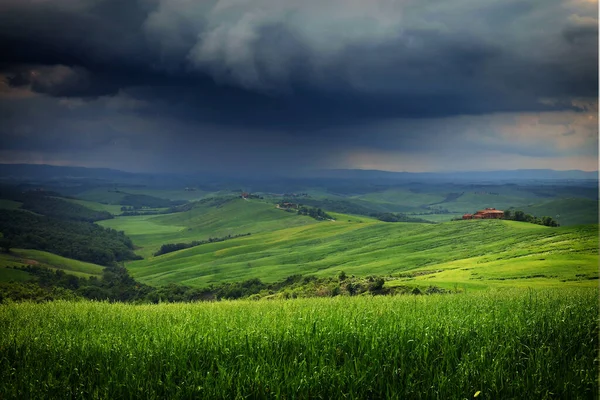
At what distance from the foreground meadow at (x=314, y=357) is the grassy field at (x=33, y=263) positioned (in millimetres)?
50931

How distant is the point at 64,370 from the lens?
8.55 metres

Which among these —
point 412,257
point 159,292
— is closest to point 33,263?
point 159,292

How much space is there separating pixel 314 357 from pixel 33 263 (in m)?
73.6

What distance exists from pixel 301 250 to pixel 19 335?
145m

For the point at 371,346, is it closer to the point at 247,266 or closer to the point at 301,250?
the point at 247,266

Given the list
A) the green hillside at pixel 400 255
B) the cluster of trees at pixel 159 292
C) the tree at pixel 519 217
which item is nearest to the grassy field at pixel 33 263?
the cluster of trees at pixel 159 292

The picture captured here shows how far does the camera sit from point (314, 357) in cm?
891

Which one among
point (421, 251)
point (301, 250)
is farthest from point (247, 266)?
point (421, 251)

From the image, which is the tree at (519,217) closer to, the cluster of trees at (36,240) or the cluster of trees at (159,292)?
the cluster of trees at (159,292)

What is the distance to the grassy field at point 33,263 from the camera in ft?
181

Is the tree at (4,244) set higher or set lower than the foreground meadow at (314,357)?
lower

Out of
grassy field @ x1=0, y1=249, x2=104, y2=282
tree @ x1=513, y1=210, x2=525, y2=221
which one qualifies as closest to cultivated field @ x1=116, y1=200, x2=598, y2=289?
tree @ x1=513, y1=210, x2=525, y2=221

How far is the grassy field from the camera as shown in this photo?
55.2 m

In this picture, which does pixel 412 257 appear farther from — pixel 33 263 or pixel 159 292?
pixel 33 263
